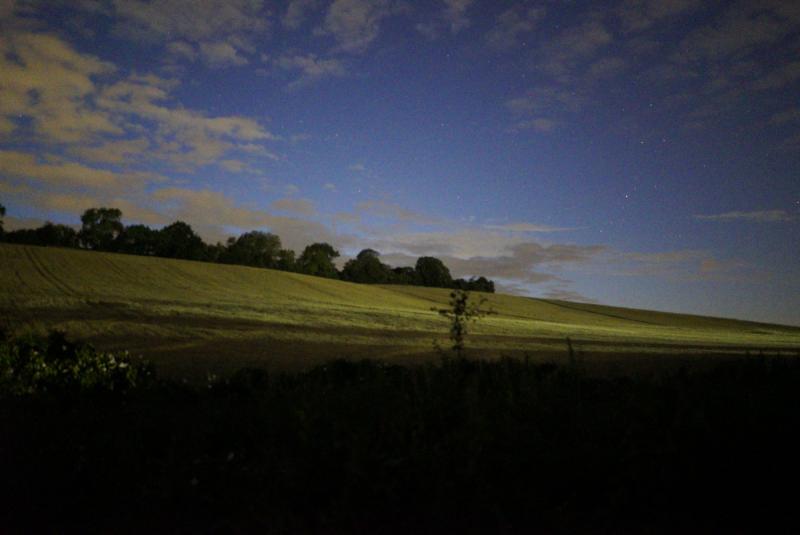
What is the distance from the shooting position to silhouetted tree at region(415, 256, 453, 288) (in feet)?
313

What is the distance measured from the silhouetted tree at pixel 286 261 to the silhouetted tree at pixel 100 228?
77.8 feet

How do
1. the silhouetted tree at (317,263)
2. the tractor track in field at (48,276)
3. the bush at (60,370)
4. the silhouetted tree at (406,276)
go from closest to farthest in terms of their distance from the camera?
1. the bush at (60,370)
2. the tractor track in field at (48,276)
3. the silhouetted tree at (317,263)
4. the silhouetted tree at (406,276)

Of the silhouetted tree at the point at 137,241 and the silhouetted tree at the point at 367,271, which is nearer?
the silhouetted tree at the point at 137,241

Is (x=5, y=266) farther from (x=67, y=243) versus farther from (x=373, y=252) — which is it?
(x=373, y=252)

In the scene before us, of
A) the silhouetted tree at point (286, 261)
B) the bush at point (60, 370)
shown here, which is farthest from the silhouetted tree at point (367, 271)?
the bush at point (60, 370)

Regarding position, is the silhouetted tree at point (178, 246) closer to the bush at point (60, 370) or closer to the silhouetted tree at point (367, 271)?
the silhouetted tree at point (367, 271)

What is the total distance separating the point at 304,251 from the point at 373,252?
16.9 m

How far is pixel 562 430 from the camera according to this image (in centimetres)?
512

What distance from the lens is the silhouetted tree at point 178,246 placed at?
7438 centimetres

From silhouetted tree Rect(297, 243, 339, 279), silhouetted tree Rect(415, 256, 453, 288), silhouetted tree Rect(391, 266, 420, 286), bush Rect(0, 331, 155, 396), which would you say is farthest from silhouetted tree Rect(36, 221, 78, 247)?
bush Rect(0, 331, 155, 396)

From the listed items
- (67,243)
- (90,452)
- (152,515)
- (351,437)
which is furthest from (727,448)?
(67,243)

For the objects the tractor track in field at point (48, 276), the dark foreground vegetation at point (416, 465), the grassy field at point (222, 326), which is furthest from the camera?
the tractor track in field at point (48, 276)

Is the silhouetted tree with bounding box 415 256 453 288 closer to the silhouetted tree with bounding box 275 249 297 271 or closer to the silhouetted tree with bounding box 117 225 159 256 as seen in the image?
the silhouetted tree with bounding box 275 249 297 271

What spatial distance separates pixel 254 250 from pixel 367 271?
19.5 metres
